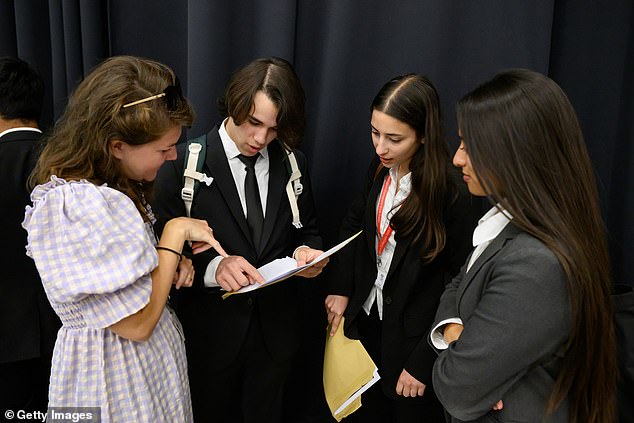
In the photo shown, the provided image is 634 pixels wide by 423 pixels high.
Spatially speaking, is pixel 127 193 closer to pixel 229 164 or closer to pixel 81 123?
pixel 81 123

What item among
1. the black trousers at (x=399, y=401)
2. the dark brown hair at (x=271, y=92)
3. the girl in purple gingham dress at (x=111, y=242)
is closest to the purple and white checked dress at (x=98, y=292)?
the girl in purple gingham dress at (x=111, y=242)

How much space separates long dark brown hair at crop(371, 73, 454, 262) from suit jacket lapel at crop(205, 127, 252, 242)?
17.6 inches

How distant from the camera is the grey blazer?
0.97 m

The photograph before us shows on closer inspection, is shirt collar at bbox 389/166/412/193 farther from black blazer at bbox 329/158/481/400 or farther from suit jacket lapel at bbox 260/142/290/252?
suit jacket lapel at bbox 260/142/290/252

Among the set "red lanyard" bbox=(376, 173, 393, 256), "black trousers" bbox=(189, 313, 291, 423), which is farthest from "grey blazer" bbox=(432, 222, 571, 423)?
"black trousers" bbox=(189, 313, 291, 423)

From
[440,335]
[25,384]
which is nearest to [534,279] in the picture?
[440,335]

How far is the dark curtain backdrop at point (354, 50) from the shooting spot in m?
1.87

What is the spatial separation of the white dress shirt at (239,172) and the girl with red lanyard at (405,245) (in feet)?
1.10

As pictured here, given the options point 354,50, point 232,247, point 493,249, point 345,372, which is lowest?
point 345,372

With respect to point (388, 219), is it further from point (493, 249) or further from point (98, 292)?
point (98, 292)

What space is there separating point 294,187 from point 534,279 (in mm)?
871

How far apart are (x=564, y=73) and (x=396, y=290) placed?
1.04 m

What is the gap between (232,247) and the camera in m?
1.58

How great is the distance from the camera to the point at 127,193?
120cm
